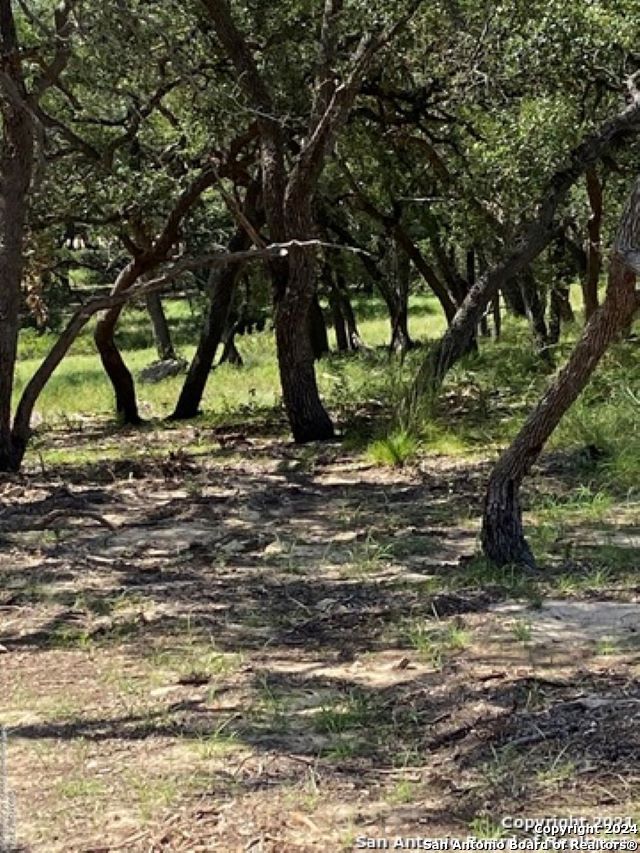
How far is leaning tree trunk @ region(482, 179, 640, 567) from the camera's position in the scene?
14.5 ft

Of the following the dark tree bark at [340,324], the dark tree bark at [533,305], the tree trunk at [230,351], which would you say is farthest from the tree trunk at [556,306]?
the tree trunk at [230,351]

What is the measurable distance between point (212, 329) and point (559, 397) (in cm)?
833

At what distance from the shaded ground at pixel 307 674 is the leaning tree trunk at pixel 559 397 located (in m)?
0.17

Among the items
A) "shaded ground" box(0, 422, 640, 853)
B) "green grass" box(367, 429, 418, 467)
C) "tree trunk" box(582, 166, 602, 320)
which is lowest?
"shaded ground" box(0, 422, 640, 853)

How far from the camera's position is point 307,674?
4270mm

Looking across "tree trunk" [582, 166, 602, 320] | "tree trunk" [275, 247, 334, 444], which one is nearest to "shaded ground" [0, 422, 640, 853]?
"tree trunk" [275, 247, 334, 444]

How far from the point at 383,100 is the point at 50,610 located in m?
7.16

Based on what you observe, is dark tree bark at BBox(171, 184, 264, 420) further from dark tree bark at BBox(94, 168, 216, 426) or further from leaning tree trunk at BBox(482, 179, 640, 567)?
leaning tree trunk at BBox(482, 179, 640, 567)

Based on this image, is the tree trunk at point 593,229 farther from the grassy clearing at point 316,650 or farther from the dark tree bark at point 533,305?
the grassy clearing at point 316,650

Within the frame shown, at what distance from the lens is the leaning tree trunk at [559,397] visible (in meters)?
4.42

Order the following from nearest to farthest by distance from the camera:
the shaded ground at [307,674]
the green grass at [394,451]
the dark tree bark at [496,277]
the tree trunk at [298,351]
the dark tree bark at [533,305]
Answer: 1. the shaded ground at [307,674]
2. the green grass at [394,451]
3. the dark tree bark at [496,277]
4. the tree trunk at [298,351]
5. the dark tree bark at [533,305]

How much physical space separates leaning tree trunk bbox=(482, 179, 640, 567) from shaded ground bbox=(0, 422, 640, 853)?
167 millimetres

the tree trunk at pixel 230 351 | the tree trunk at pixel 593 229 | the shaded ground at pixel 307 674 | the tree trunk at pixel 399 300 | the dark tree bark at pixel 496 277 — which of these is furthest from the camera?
the tree trunk at pixel 230 351

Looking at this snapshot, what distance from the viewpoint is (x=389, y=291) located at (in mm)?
19984
